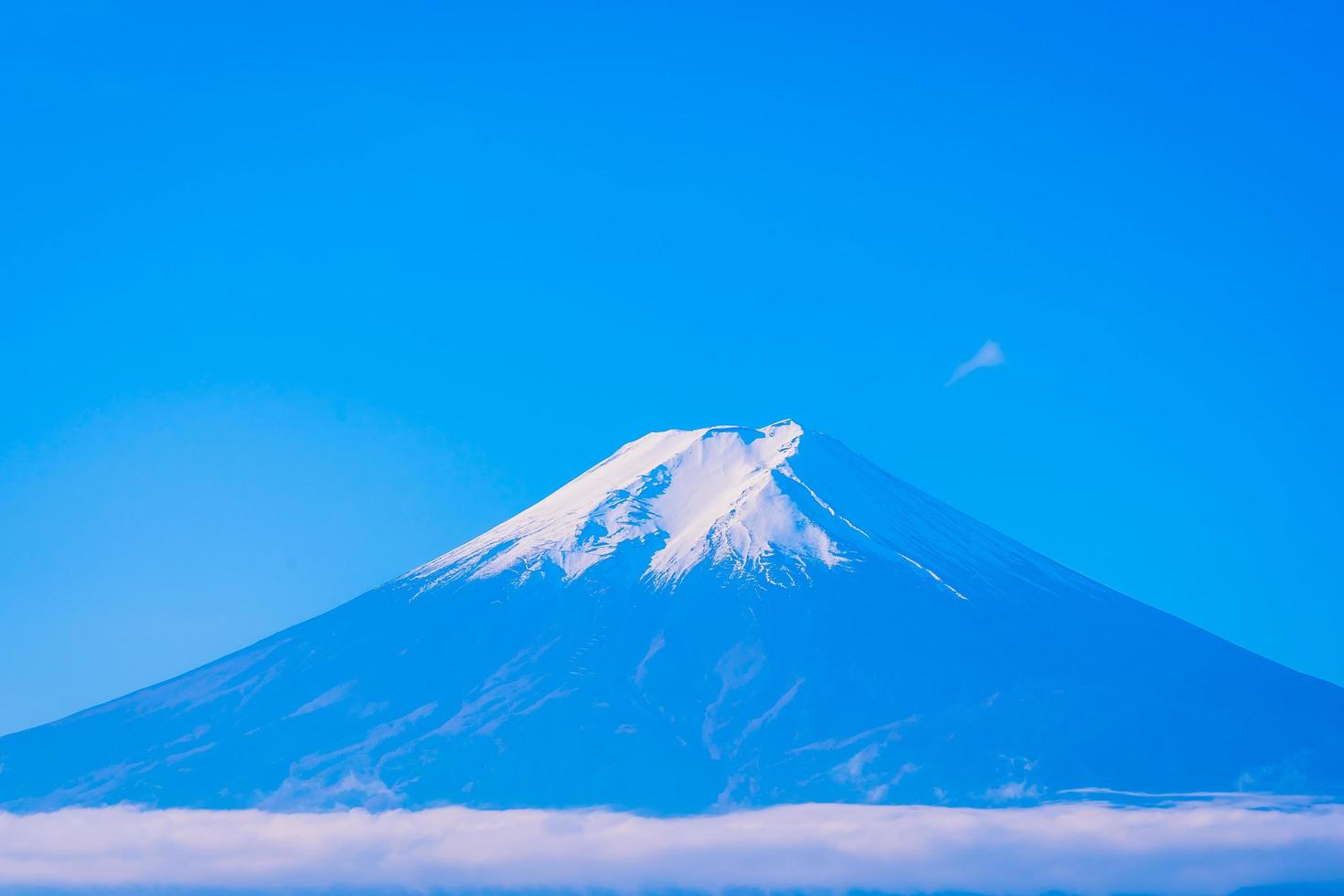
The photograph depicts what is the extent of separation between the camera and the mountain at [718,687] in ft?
302

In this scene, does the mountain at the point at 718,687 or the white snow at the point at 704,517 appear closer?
the mountain at the point at 718,687

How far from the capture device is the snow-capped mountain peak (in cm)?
10800

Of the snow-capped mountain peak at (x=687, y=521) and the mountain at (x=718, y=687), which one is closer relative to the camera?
the mountain at (x=718, y=687)

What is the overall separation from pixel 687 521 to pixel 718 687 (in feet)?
58.8

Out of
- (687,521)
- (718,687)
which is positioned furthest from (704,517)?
(718,687)

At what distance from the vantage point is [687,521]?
113500 mm

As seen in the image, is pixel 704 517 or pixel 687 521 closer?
pixel 704 517

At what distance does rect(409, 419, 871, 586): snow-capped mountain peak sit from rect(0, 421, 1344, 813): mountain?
22cm

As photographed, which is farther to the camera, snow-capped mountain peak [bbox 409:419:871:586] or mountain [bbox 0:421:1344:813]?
snow-capped mountain peak [bbox 409:419:871:586]

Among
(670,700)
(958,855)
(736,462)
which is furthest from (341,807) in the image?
(736,462)

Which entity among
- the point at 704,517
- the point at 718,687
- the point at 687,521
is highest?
the point at 687,521

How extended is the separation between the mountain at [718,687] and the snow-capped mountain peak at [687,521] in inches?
8.7

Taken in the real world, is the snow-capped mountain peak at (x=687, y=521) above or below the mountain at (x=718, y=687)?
above

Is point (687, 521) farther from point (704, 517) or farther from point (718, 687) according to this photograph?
point (718, 687)
